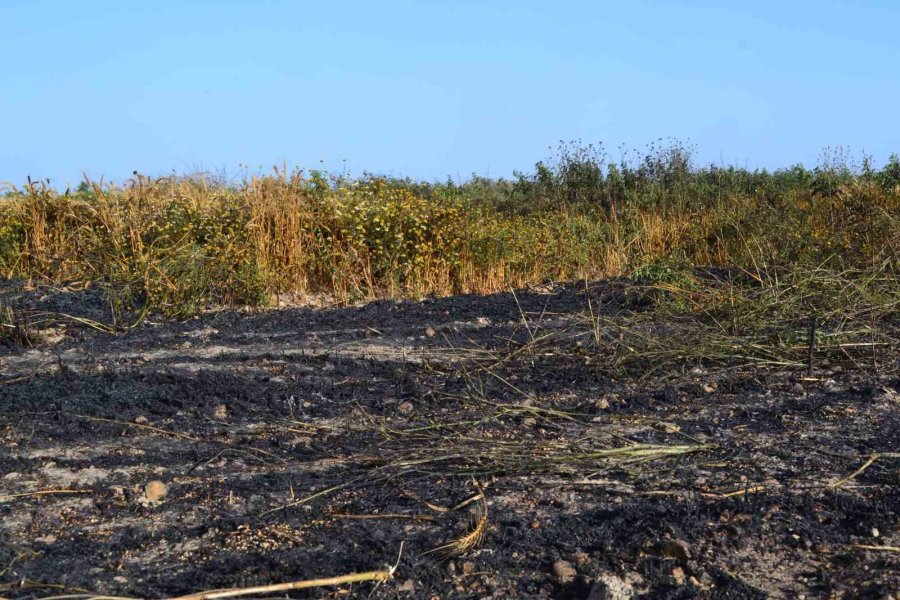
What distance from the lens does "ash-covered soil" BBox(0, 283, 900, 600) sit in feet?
8.82

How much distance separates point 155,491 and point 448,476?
3.62 ft

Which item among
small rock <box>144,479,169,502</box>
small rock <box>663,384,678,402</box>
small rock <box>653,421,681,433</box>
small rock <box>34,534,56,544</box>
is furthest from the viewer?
small rock <box>663,384,678,402</box>

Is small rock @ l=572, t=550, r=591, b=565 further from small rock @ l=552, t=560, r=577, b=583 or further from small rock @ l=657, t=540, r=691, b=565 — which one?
small rock @ l=657, t=540, r=691, b=565

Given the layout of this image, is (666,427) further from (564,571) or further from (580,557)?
(564,571)

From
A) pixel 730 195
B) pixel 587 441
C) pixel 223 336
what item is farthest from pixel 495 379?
pixel 730 195

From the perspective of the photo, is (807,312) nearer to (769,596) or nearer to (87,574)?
(769,596)

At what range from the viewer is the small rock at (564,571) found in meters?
2.62

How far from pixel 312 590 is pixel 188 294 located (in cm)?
587

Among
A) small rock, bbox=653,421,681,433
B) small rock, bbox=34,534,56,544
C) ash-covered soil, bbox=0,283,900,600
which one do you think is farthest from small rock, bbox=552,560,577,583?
small rock, bbox=34,534,56,544

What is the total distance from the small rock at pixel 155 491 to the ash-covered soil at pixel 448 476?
0.01m

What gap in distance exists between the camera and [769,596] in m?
2.51

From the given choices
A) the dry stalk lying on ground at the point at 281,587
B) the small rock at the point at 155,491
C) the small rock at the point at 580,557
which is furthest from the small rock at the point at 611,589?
the small rock at the point at 155,491

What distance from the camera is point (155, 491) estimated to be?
3.38 metres

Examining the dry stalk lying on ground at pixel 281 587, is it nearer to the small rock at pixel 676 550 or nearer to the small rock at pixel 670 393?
the small rock at pixel 676 550
